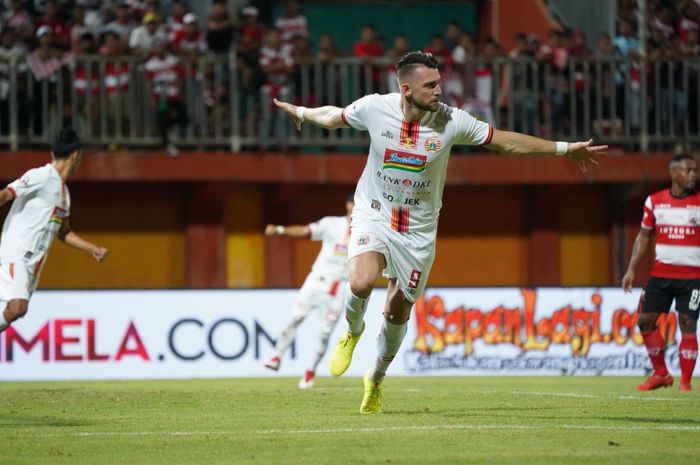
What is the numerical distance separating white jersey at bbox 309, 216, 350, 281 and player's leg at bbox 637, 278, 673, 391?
4.73 meters

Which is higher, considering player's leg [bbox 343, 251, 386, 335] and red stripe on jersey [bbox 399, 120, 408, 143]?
red stripe on jersey [bbox 399, 120, 408, 143]

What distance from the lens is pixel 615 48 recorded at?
2467 cm

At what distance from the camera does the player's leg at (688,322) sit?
15.4 meters

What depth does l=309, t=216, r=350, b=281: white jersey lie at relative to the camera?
1906cm

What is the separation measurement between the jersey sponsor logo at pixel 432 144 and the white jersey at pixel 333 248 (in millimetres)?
8132

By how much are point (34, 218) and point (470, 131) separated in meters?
4.94

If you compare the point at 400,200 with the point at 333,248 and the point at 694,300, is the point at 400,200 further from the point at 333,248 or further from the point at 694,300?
the point at 333,248

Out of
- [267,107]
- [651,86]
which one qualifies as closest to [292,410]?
[267,107]

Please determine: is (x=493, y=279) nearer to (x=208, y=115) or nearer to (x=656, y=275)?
(x=208, y=115)

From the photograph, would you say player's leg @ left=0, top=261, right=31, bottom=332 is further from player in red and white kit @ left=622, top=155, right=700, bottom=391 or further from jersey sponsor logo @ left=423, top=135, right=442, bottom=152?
player in red and white kit @ left=622, top=155, right=700, bottom=391

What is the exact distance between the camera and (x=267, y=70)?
2336 centimetres

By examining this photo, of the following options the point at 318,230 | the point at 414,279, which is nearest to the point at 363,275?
the point at 414,279

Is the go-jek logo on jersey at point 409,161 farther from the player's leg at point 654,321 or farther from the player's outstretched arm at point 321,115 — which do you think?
the player's leg at point 654,321

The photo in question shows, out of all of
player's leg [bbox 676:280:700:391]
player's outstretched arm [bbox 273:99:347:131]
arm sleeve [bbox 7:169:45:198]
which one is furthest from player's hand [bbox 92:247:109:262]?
player's leg [bbox 676:280:700:391]
